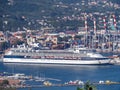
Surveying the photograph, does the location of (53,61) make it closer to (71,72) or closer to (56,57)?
(56,57)

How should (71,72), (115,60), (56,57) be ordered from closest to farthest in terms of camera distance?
(71,72)
(115,60)
(56,57)

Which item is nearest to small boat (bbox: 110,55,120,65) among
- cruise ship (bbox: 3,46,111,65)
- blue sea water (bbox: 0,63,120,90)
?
cruise ship (bbox: 3,46,111,65)

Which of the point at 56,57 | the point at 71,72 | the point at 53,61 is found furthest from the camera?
the point at 56,57

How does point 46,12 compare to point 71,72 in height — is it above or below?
above

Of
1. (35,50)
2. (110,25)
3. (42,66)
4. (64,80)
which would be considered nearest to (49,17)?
(110,25)

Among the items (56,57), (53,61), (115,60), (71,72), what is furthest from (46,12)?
(71,72)

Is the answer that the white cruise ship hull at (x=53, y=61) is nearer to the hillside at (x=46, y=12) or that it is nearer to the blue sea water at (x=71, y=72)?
the blue sea water at (x=71, y=72)

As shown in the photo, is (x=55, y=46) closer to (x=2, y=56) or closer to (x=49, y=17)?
(x=2, y=56)

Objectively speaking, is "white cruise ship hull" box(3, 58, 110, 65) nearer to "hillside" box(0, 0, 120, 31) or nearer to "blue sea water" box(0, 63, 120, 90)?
"blue sea water" box(0, 63, 120, 90)
